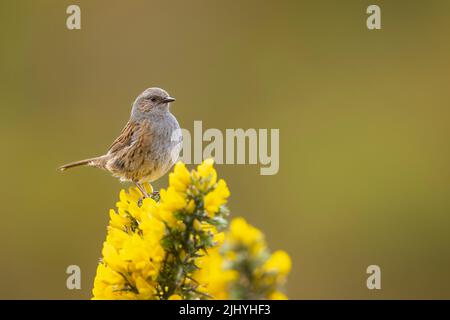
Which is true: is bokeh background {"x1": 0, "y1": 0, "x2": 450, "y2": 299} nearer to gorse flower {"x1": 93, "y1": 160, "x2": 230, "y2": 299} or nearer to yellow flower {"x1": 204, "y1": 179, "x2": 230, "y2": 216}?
gorse flower {"x1": 93, "y1": 160, "x2": 230, "y2": 299}

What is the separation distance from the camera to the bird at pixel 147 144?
5.32 m

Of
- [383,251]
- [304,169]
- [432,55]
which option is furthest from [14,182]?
[432,55]

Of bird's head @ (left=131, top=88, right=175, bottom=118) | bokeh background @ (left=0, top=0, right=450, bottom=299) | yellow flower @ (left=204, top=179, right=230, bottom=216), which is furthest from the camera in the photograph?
bokeh background @ (left=0, top=0, right=450, bottom=299)

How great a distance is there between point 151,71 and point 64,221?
10.1 ft

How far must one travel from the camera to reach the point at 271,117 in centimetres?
1359

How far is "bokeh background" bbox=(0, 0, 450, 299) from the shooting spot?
11.0 meters

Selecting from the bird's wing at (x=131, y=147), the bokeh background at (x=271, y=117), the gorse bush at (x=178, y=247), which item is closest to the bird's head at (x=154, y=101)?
the bird's wing at (x=131, y=147)

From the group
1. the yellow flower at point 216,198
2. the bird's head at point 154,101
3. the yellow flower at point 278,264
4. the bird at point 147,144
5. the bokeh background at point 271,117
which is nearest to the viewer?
the yellow flower at point 278,264

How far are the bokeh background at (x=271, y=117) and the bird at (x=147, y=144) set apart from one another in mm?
4454

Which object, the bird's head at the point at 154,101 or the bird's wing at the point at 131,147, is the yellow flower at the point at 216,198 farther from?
the bird's head at the point at 154,101

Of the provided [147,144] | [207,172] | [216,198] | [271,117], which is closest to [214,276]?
[216,198]

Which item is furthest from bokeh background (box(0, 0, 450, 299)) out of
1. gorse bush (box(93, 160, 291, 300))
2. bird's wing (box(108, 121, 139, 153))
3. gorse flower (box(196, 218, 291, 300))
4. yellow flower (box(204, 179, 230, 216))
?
gorse flower (box(196, 218, 291, 300))

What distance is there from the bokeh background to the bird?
14.6 feet

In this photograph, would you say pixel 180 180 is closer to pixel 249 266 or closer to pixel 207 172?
pixel 207 172
